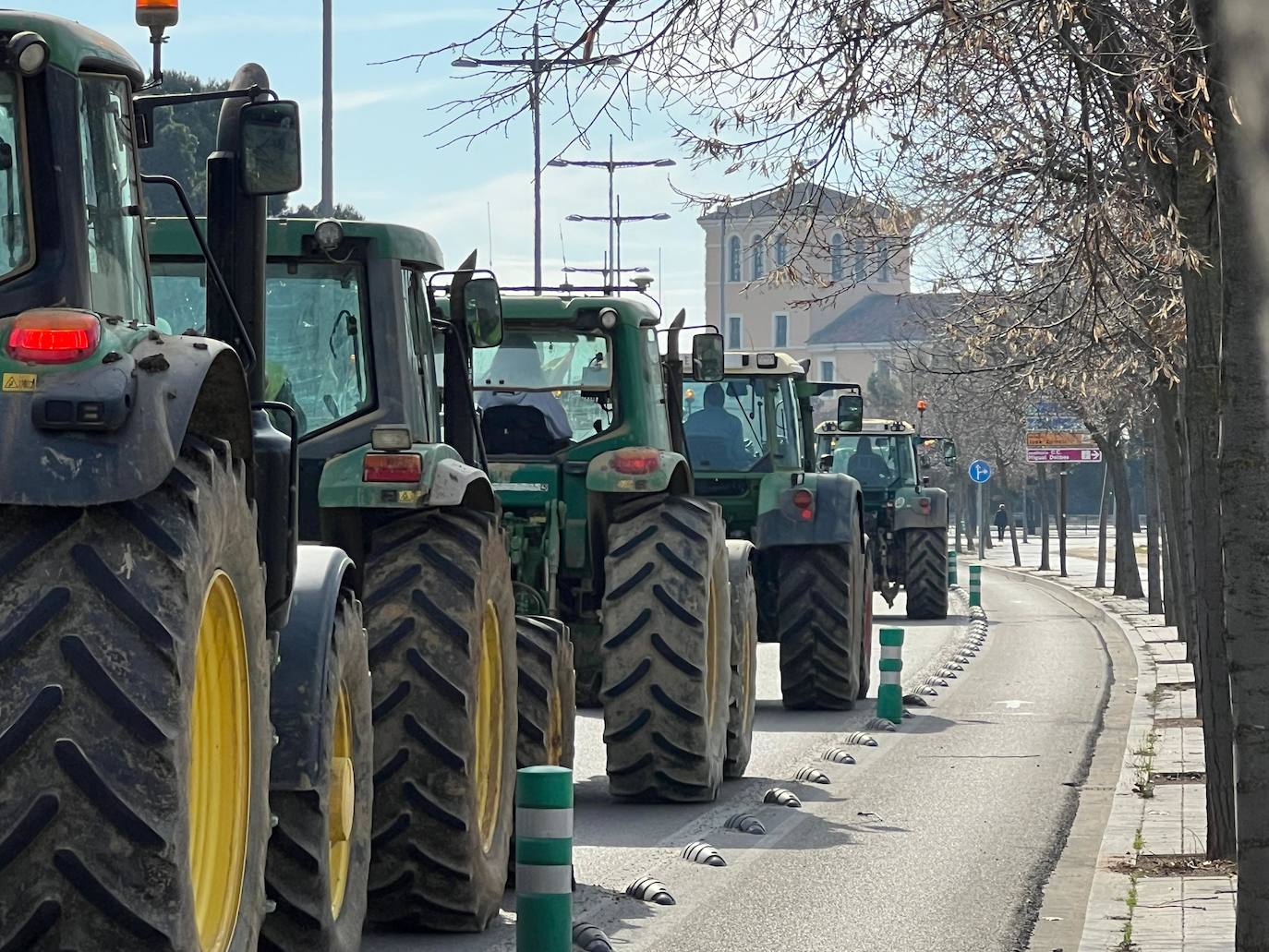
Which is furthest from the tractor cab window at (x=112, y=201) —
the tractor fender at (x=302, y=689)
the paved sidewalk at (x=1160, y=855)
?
the paved sidewalk at (x=1160, y=855)

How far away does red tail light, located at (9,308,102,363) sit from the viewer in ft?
15.1

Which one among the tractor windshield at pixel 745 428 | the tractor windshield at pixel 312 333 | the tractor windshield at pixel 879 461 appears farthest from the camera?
the tractor windshield at pixel 879 461

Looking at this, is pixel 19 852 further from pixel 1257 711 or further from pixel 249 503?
pixel 1257 711

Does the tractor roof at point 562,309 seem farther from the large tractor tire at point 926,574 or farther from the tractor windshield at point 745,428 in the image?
the large tractor tire at point 926,574

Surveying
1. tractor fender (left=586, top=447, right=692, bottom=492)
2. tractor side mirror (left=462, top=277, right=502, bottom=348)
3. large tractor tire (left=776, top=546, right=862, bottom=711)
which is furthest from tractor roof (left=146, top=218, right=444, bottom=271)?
large tractor tire (left=776, top=546, right=862, bottom=711)

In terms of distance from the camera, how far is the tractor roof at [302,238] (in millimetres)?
8875

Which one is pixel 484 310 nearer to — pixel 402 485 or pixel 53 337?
pixel 402 485

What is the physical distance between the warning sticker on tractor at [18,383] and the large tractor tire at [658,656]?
726 cm

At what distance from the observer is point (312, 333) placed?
8.82m

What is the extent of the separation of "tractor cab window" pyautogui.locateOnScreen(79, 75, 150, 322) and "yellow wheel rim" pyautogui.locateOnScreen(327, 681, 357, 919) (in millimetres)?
Result: 1442

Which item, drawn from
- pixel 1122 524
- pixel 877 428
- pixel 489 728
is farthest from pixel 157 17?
pixel 1122 524

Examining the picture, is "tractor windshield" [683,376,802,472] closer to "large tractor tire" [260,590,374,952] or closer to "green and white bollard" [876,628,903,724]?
"green and white bollard" [876,628,903,724]

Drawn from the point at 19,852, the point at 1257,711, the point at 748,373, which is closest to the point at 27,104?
the point at 19,852

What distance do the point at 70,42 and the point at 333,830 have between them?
239 cm
